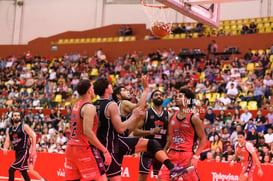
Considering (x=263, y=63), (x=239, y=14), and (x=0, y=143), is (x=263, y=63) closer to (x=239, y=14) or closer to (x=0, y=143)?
(x=239, y=14)

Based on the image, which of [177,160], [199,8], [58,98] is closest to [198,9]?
[199,8]

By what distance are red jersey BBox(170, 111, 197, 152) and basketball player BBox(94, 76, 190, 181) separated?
78 centimetres

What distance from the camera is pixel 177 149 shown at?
24.5 ft

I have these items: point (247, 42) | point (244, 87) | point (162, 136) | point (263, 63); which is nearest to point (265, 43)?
point (247, 42)

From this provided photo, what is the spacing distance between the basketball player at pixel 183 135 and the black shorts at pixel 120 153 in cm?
74

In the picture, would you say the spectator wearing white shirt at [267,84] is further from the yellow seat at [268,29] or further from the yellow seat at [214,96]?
the yellow seat at [268,29]

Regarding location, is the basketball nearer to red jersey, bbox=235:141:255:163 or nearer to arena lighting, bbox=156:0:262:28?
arena lighting, bbox=156:0:262:28

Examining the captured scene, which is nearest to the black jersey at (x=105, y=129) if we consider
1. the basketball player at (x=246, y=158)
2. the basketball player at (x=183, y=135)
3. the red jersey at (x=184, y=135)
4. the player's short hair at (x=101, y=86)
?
the player's short hair at (x=101, y=86)

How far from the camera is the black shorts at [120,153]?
6.92 metres

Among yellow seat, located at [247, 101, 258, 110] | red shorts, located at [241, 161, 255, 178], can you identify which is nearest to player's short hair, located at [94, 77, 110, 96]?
red shorts, located at [241, 161, 255, 178]

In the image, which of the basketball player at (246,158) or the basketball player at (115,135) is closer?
the basketball player at (115,135)

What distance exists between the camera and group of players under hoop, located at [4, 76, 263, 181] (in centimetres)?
627

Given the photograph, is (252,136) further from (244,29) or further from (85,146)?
(244,29)

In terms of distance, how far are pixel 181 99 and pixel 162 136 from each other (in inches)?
39.4
